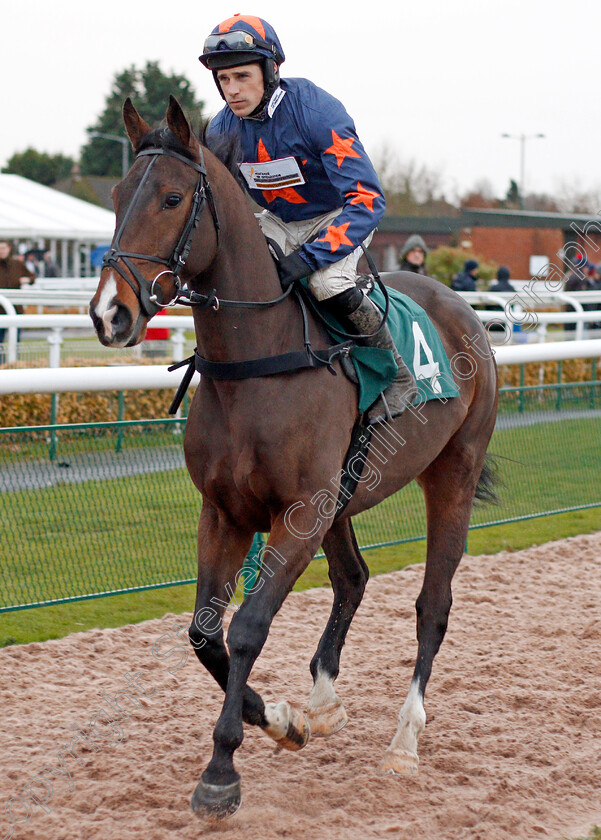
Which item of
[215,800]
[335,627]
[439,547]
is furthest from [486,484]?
[215,800]

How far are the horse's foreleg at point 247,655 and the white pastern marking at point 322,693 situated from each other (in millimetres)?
523

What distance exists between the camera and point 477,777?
3256mm

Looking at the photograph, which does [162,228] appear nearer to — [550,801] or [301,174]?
[301,174]

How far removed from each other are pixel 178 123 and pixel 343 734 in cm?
229

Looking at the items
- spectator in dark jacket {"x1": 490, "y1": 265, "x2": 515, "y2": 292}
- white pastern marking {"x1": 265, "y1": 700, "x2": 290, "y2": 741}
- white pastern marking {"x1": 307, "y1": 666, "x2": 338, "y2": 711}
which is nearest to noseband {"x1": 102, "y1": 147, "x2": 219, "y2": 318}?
white pastern marking {"x1": 265, "y1": 700, "x2": 290, "y2": 741}

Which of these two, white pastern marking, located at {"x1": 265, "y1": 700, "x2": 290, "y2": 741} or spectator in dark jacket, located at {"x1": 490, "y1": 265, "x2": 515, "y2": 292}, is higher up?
spectator in dark jacket, located at {"x1": 490, "y1": 265, "x2": 515, "y2": 292}

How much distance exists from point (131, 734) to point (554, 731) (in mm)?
1569

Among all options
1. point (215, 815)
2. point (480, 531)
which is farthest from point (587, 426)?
point (215, 815)

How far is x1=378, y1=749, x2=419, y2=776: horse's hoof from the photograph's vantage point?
3270 mm

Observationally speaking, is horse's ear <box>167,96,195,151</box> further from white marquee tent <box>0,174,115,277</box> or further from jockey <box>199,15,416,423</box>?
white marquee tent <box>0,174,115,277</box>

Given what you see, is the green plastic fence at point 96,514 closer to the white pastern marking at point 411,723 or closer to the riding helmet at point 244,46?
the white pastern marking at point 411,723

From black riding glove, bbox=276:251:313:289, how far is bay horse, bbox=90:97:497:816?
0.04m

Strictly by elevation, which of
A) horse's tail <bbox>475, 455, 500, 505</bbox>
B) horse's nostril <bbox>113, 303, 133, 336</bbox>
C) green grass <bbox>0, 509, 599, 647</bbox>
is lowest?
green grass <bbox>0, 509, 599, 647</bbox>

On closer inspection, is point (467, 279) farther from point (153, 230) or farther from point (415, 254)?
point (153, 230)
